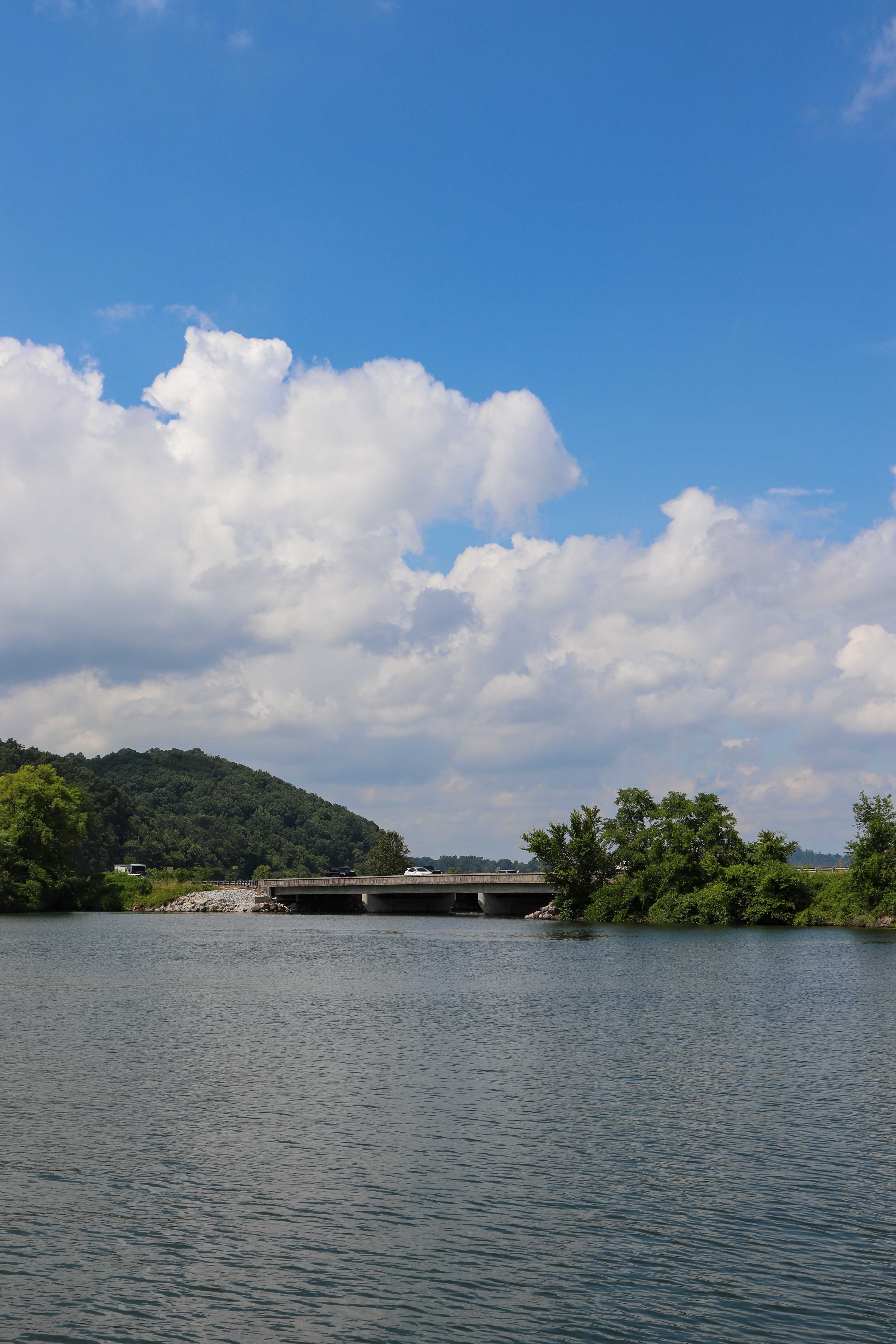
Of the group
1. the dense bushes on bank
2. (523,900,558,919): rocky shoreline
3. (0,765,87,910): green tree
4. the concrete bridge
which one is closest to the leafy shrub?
the dense bushes on bank

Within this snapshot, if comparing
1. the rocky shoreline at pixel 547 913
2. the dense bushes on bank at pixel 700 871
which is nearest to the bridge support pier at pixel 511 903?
the rocky shoreline at pixel 547 913

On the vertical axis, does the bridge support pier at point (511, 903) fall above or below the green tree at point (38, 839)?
below

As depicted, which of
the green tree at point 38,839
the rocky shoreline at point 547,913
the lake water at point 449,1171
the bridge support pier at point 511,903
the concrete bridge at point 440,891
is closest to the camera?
the lake water at point 449,1171

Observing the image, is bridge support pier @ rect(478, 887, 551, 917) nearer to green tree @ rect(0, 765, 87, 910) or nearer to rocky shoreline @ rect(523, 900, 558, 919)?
rocky shoreline @ rect(523, 900, 558, 919)

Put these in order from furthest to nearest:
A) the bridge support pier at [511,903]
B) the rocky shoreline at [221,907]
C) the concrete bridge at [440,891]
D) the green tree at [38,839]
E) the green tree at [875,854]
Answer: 1. the rocky shoreline at [221,907]
2. the bridge support pier at [511,903]
3. the green tree at [38,839]
4. the concrete bridge at [440,891]
5. the green tree at [875,854]

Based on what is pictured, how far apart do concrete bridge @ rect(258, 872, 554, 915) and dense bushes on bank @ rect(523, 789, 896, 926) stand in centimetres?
1172

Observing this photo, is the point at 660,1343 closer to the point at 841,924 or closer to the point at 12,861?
the point at 841,924

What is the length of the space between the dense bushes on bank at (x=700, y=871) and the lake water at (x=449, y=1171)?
69.1m

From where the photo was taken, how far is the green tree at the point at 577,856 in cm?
14650

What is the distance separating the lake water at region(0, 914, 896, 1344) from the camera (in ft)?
59.0

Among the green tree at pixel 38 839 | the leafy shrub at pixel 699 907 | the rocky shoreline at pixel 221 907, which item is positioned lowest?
the rocky shoreline at pixel 221 907

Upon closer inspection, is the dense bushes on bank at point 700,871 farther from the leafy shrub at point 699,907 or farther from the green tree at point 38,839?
the green tree at point 38,839

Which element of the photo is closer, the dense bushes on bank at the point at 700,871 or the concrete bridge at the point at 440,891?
the dense bushes on bank at the point at 700,871

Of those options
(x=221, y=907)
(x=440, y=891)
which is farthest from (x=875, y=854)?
(x=221, y=907)
